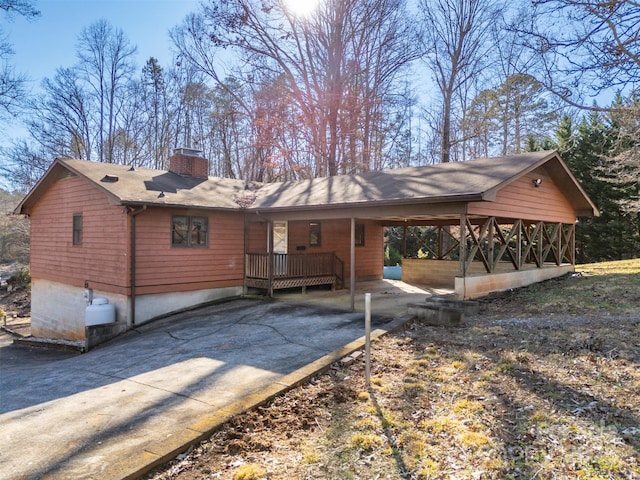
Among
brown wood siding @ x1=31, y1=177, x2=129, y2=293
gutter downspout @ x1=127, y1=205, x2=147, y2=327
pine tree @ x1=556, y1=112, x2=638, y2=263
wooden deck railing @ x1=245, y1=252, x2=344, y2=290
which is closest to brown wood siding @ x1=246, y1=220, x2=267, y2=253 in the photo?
wooden deck railing @ x1=245, y1=252, x2=344, y2=290

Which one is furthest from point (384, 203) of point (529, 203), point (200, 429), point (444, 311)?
point (200, 429)

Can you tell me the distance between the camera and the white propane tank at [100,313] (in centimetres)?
1070

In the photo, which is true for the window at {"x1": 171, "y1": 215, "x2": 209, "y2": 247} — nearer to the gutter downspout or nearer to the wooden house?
the wooden house

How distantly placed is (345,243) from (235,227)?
4.41 metres

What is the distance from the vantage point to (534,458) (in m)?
3.51

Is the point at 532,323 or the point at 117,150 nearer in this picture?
the point at 532,323

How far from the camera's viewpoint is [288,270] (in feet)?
42.4

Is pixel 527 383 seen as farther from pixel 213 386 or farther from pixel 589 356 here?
pixel 213 386

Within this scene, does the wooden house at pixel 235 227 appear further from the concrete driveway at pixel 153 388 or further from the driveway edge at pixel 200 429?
the driveway edge at pixel 200 429

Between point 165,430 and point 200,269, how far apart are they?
830cm

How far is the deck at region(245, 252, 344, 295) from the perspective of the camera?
1266 centimetres

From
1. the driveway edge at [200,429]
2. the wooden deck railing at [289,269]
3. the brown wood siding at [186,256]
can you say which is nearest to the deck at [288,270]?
the wooden deck railing at [289,269]

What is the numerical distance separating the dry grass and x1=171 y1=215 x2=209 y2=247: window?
717 cm

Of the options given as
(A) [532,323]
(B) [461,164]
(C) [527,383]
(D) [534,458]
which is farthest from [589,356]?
(B) [461,164]
